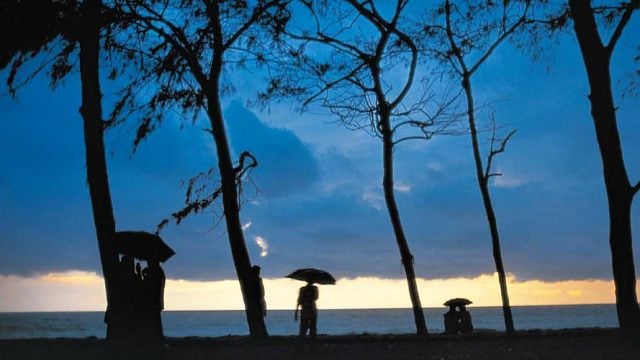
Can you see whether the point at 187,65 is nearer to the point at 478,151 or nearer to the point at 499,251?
the point at 478,151

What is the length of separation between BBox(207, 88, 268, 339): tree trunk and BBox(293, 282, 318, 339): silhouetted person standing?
9.57ft

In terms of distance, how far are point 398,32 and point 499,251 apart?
724cm

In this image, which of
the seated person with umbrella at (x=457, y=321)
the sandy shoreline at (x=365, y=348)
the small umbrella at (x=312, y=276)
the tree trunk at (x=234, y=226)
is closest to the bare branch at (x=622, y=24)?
the sandy shoreline at (x=365, y=348)

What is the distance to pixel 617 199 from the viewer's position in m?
14.6

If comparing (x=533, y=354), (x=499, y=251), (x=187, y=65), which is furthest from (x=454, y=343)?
(x=187, y=65)

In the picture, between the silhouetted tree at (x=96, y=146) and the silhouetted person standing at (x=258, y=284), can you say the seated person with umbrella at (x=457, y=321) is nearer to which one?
the silhouetted person standing at (x=258, y=284)

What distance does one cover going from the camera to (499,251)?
845 inches

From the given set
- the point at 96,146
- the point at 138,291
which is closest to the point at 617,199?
the point at 138,291

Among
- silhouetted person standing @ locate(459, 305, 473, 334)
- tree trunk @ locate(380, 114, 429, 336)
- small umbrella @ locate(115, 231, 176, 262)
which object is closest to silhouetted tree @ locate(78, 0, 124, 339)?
small umbrella @ locate(115, 231, 176, 262)

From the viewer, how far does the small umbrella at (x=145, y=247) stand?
14.7 metres

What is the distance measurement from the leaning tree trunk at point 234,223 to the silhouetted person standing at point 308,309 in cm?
293

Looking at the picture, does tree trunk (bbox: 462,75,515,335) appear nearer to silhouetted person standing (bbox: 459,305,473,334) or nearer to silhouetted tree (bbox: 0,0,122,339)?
silhouetted person standing (bbox: 459,305,473,334)

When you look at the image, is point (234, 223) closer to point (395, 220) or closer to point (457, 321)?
point (395, 220)

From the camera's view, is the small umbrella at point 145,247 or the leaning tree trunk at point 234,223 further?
the leaning tree trunk at point 234,223
